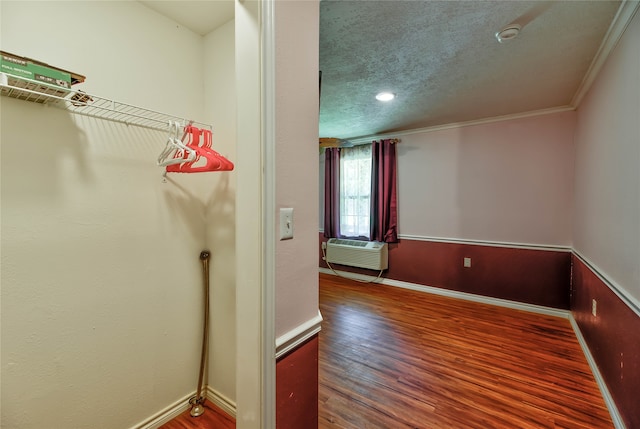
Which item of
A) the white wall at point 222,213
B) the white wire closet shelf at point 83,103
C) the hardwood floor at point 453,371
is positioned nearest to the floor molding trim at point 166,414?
the white wall at point 222,213

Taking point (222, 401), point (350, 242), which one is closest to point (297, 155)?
point (222, 401)

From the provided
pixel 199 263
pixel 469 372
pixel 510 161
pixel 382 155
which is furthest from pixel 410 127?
pixel 199 263

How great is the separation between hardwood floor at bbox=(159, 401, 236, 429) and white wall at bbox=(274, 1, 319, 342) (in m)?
0.97

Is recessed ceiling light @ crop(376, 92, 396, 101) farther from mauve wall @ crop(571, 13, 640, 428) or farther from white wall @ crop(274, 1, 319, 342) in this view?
white wall @ crop(274, 1, 319, 342)

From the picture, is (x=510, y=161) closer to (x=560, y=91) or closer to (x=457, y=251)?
(x=560, y=91)

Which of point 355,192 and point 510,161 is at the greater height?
point 510,161

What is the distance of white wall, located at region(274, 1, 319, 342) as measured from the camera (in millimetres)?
940

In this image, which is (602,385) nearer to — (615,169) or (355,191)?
(615,169)

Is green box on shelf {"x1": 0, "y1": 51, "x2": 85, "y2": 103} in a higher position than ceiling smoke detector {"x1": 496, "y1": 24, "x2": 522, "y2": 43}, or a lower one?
lower

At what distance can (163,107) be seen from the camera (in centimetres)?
147

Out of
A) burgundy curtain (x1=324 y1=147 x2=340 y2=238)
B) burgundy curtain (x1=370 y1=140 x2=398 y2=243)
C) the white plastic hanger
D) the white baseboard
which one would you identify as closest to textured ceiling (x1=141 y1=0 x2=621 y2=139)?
the white plastic hanger

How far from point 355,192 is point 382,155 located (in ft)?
2.46

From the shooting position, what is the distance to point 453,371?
2004 mm

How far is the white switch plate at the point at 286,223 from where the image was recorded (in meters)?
0.95
